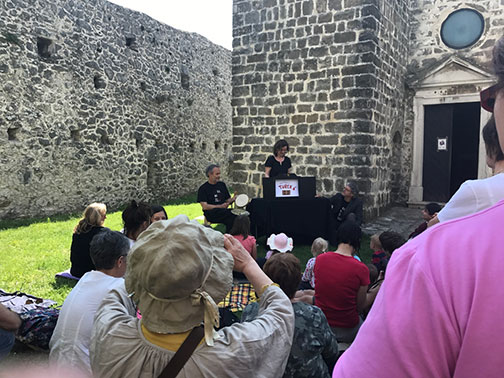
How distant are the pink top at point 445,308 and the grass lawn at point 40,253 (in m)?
4.47

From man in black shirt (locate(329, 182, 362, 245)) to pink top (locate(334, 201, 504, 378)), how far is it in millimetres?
5815

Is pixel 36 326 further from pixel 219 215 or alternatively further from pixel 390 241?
pixel 219 215

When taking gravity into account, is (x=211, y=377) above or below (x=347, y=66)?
below

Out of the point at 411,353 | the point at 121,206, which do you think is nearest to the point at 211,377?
the point at 411,353

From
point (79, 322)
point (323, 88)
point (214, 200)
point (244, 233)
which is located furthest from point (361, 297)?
point (323, 88)

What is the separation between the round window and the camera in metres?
9.14

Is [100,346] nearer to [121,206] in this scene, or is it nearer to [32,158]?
[32,158]

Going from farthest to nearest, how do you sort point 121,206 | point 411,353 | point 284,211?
point 121,206, point 284,211, point 411,353

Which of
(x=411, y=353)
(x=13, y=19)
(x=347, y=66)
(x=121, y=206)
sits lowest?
(x=121, y=206)

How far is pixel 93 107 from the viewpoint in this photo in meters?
10.8

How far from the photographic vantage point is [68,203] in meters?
10.2

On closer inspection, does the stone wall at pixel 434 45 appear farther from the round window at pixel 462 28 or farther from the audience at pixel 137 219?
the audience at pixel 137 219

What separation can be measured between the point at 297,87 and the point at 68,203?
22.1ft

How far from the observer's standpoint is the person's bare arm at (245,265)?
1868mm
